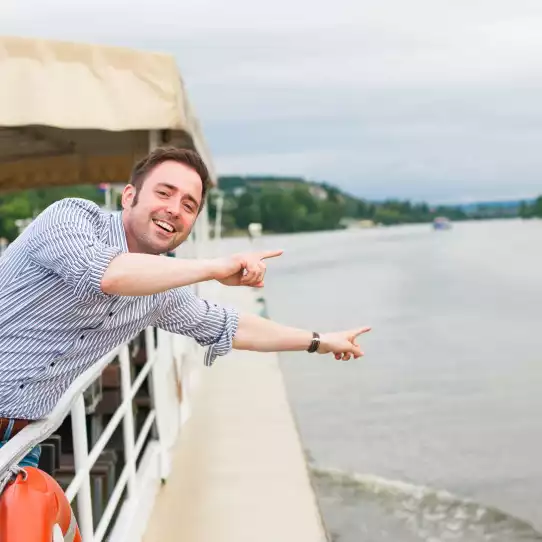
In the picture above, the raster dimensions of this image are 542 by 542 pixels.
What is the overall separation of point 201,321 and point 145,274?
80 centimetres

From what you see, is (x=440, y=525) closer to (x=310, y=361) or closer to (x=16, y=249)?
(x=16, y=249)

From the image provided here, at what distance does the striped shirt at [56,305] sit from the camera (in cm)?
212

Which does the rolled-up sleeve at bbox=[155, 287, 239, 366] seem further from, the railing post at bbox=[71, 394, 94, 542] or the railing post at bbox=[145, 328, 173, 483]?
the railing post at bbox=[145, 328, 173, 483]

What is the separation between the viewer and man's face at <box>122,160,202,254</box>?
93.1 inches

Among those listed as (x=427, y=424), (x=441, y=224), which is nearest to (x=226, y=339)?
(x=427, y=424)

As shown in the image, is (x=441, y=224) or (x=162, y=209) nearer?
(x=162, y=209)

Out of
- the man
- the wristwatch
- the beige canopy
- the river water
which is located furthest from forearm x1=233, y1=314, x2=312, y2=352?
the river water

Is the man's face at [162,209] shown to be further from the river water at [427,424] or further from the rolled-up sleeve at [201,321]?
the river water at [427,424]

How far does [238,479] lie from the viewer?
5.45 m

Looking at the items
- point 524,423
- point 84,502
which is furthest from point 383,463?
point 84,502

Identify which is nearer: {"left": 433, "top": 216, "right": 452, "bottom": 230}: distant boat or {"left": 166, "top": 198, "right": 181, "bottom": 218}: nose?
{"left": 166, "top": 198, "right": 181, "bottom": 218}: nose

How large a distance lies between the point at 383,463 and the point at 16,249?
6.74 metres

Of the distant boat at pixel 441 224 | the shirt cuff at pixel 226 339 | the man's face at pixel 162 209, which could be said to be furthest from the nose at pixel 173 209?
the distant boat at pixel 441 224

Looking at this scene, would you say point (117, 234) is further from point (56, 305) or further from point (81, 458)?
point (81, 458)
